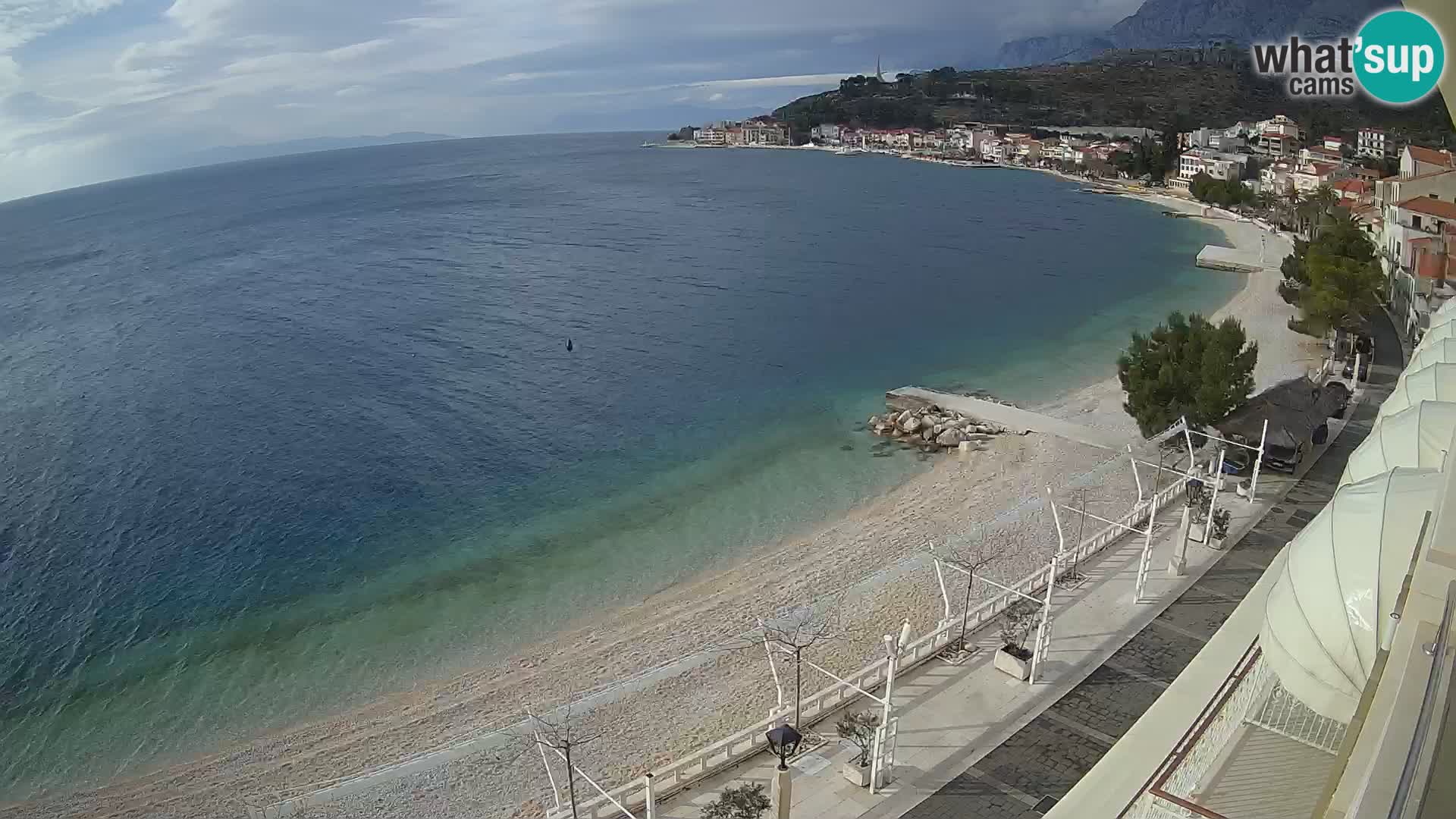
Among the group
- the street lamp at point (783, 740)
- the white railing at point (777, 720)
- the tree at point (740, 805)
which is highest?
the street lamp at point (783, 740)

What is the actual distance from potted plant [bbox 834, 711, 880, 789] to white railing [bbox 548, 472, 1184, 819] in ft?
1.93

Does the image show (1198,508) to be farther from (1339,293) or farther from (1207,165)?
(1207,165)

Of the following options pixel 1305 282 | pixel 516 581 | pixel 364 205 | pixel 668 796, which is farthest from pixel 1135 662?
pixel 364 205

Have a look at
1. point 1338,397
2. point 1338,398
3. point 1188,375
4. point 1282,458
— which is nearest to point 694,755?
point 1282,458

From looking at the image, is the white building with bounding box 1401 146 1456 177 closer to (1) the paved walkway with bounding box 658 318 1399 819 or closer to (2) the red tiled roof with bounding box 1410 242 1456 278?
(2) the red tiled roof with bounding box 1410 242 1456 278

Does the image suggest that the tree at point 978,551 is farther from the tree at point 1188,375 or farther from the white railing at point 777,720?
the tree at point 1188,375

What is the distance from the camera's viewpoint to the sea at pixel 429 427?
20781 millimetres

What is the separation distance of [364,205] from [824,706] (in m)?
130

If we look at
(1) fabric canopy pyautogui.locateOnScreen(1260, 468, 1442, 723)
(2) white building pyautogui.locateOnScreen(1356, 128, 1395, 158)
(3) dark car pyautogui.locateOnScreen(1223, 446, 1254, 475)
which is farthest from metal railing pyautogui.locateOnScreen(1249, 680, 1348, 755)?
(2) white building pyautogui.locateOnScreen(1356, 128, 1395, 158)

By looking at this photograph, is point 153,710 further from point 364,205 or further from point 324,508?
point 364,205

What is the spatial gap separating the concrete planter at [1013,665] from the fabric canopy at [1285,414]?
10.6 metres

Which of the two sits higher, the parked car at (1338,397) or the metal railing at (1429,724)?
the metal railing at (1429,724)

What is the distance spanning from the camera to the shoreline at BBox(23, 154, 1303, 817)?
1520cm
